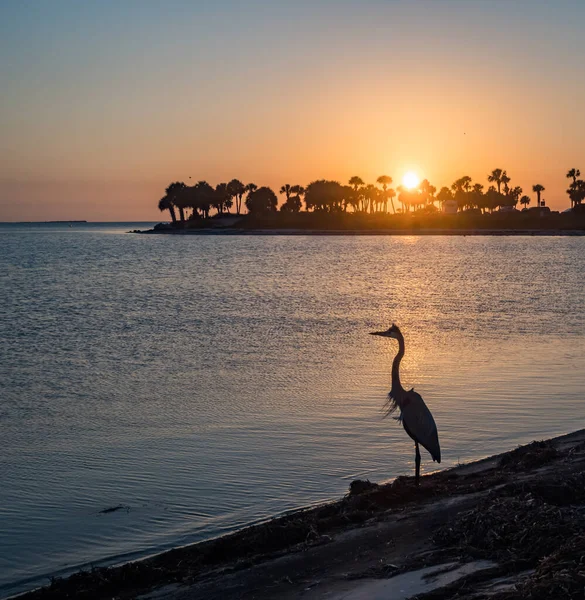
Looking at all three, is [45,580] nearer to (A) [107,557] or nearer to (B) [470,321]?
(A) [107,557]

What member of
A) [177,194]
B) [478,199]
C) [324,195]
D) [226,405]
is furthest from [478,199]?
[226,405]

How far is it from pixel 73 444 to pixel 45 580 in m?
4.52

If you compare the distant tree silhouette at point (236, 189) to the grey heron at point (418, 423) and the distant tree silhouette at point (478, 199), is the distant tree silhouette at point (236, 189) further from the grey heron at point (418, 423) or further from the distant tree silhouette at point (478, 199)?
the grey heron at point (418, 423)

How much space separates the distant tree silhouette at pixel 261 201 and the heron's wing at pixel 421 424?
176 m

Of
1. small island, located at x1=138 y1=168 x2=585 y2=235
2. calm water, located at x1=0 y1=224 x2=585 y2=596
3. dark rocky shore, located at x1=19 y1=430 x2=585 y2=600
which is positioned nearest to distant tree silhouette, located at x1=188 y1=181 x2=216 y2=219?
small island, located at x1=138 y1=168 x2=585 y2=235

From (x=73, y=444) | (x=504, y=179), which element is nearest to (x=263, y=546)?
(x=73, y=444)

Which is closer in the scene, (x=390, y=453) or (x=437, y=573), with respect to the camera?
(x=437, y=573)

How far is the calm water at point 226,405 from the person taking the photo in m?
8.59

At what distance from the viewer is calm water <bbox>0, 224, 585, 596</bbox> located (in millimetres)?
8594

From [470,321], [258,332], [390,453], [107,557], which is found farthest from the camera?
[470,321]

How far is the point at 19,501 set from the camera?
899cm

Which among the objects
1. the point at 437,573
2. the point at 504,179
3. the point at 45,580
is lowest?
the point at 45,580

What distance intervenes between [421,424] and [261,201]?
177208 mm

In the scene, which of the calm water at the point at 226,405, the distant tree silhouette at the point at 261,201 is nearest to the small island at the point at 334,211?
the distant tree silhouette at the point at 261,201
